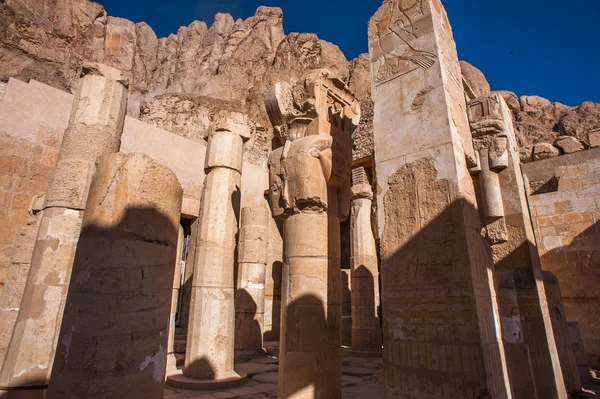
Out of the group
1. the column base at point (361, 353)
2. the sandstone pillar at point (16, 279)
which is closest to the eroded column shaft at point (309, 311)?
the sandstone pillar at point (16, 279)

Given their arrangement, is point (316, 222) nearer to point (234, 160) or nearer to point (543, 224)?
point (234, 160)

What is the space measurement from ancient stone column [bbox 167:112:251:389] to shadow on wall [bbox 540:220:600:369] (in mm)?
7951

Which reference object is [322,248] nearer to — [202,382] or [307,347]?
[307,347]

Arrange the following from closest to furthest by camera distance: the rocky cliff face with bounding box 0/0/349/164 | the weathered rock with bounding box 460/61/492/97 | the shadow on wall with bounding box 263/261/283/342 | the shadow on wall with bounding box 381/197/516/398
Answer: the shadow on wall with bounding box 381/197/516/398, the shadow on wall with bounding box 263/261/283/342, the rocky cliff face with bounding box 0/0/349/164, the weathered rock with bounding box 460/61/492/97

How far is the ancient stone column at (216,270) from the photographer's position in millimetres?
5672

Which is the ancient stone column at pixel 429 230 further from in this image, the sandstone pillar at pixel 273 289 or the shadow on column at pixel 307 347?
the sandstone pillar at pixel 273 289

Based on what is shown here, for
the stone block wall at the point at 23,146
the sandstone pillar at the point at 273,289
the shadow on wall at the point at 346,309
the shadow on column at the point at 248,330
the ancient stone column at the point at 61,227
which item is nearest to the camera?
the ancient stone column at the point at 61,227

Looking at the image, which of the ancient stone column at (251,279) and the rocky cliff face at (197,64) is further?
the rocky cliff face at (197,64)

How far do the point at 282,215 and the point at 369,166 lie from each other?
Answer: 1123cm

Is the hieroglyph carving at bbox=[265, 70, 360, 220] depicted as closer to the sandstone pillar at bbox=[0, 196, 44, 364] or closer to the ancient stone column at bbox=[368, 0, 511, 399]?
the ancient stone column at bbox=[368, 0, 511, 399]

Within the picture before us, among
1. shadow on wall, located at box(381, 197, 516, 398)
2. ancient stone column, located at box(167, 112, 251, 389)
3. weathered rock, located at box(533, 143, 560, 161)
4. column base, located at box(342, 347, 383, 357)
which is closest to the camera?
shadow on wall, located at box(381, 197, 516, 398)

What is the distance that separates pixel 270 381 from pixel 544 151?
982cm

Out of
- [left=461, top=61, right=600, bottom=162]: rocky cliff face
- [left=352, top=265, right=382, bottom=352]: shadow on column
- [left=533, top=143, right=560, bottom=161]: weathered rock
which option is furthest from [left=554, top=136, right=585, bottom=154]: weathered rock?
→ [left=461, top=61, right=600, bottom=162]: rocky cliff face

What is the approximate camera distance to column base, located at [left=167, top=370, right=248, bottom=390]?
530 cm
